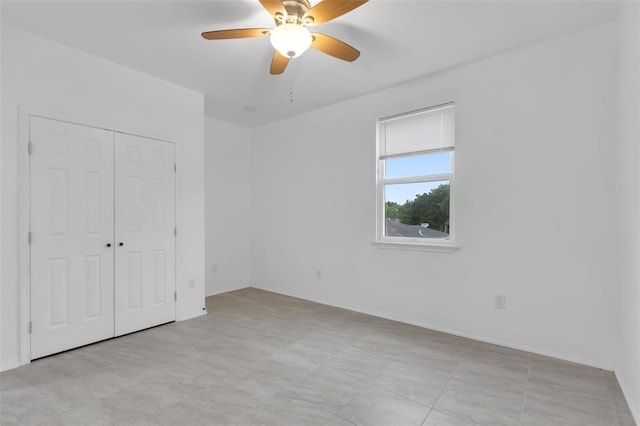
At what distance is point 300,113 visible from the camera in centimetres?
457

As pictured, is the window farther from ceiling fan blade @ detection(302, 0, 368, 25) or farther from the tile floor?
ceiling fan blade @ detection(302, 0, 368, 25)

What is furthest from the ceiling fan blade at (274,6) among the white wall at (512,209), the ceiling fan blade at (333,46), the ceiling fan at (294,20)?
the white wall at (512,209)

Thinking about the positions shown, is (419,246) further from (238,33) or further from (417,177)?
(238,33)

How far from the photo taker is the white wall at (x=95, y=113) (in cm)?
246

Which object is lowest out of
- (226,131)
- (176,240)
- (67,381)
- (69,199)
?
(67,381)

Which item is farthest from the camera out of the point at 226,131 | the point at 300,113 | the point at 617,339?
the point at 226,131

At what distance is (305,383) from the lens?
2244 millimetres

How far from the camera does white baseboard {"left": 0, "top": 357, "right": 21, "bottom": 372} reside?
7.92 feet

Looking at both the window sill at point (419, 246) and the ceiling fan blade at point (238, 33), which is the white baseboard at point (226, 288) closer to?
the window sill at point (419, 246)

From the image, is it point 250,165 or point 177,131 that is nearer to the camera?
point 177,131

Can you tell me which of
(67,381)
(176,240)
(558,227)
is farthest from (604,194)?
(67,381)

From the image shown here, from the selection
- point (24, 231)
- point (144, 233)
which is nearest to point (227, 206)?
point (144, 233)

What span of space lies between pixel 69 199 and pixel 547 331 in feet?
14.4

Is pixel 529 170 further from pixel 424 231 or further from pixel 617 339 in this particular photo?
pixel 617 339
